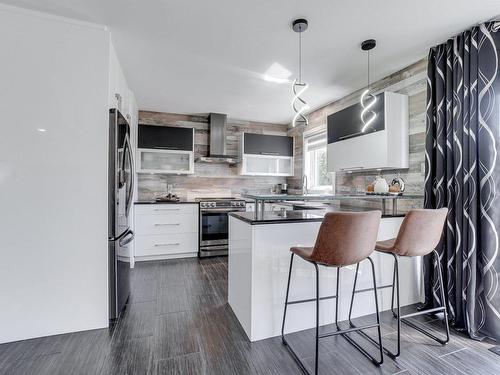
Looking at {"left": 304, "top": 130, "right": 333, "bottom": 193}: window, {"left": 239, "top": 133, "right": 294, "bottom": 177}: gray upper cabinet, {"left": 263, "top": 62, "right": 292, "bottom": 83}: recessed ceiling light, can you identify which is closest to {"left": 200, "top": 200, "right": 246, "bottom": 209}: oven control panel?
{"left": 239, "top": 133, "right": 294, "bottom": 177}: gray upper cabinet

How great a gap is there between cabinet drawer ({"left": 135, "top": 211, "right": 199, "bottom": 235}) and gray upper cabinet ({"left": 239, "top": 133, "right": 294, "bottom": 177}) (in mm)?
1343

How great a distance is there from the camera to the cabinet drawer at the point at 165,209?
12.6 ft

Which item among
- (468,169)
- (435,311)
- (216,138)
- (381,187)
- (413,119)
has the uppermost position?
(216,138)

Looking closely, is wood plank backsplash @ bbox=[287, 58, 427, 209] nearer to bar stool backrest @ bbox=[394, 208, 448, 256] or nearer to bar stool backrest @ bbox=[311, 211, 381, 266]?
bar stool backrest @ bbox=[394, 208, 448, 256]

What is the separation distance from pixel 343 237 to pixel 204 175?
366 cm

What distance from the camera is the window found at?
4332mm

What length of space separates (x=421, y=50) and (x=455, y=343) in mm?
2543

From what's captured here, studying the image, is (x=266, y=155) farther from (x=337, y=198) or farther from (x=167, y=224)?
(x=337, y=198)

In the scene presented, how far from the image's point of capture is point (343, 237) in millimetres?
1523

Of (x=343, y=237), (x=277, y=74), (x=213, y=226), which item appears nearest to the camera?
(x=343, y=237)

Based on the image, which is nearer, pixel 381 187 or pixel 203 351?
pixel 203 351

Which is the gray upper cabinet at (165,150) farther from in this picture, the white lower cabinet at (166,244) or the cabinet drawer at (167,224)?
the white lower cabinet at (166,244)

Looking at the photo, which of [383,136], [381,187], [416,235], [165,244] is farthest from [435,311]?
[165,244]

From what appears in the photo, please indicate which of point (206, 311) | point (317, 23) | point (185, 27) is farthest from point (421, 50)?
point (206, 311)
